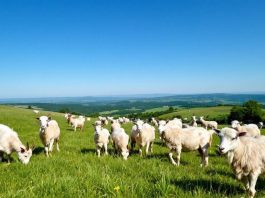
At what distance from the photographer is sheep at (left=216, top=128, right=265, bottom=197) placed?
8.79 metres

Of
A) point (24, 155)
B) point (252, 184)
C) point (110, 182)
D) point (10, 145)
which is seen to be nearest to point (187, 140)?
point (252, 184)

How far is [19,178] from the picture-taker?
9.70 meters

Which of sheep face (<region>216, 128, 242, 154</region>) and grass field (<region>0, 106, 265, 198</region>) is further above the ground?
sheep face (<region>216, 128, 242, 154</region>)

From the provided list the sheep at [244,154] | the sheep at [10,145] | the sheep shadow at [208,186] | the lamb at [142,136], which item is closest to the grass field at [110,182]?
the sheep shadow at [208,186]

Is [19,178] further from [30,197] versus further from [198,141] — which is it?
[198,141]

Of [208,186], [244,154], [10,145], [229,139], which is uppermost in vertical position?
[229,139]

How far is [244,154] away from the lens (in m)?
9.08

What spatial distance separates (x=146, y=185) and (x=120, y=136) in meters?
8.61

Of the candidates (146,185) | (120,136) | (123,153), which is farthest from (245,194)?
(120,136)

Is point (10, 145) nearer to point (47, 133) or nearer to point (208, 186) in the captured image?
point (47, 133)

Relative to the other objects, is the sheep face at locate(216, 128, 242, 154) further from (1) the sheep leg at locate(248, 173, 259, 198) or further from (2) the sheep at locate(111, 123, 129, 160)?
(2) the sheep at locate(111, 123, 129, 160)

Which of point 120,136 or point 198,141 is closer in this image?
point 198,141

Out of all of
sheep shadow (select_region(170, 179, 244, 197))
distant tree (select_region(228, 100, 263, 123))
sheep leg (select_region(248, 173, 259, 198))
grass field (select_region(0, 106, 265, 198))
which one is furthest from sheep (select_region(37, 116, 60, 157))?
distant tree (select_region(228, 100, 263, 123))

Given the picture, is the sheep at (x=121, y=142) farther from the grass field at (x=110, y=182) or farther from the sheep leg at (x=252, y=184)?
the sheep leg at (x=252, y=184)
